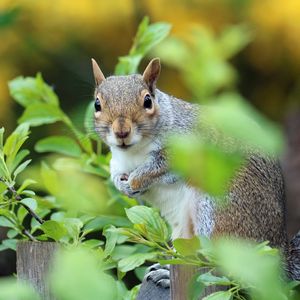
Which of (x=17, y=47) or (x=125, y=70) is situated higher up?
(x=125, y=70)

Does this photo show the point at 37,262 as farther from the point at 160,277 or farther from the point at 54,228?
the point at 160,277

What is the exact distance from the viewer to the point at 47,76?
180 inches

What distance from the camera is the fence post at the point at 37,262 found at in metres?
1.42

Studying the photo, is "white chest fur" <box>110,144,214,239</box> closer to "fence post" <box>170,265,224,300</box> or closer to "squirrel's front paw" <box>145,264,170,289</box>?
"squirrel's front paw" <box>145,264,170,289</box>

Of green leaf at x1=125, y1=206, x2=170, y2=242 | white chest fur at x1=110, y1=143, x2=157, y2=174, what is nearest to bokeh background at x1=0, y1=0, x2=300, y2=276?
white chest fur at x1=110, y1=143, x2=157, y2=174

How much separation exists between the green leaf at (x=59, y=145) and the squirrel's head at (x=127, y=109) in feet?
0.58

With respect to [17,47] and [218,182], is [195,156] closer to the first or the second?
[218,182]

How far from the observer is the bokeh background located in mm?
4262

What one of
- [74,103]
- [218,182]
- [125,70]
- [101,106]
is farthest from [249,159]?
[74,103]

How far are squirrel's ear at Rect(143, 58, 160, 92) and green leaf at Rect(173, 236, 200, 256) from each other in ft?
2.83

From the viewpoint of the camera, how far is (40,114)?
2139mm

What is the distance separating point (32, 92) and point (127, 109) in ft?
1.48

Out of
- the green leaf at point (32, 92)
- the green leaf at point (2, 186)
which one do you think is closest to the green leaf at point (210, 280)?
the green leaf at point (2, 186)

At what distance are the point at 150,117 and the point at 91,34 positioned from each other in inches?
106
